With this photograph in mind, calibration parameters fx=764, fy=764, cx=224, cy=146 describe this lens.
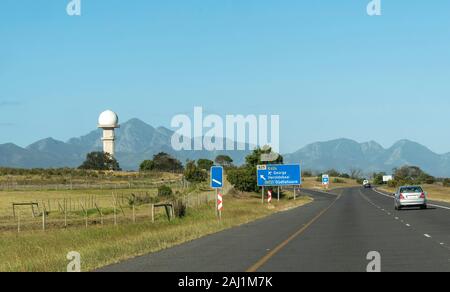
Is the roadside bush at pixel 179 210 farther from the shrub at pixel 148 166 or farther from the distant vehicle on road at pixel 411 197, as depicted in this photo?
the shrub at pixel 148 166

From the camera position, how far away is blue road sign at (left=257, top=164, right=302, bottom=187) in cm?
8244

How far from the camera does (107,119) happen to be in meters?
159

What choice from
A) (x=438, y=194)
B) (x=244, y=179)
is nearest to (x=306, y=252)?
(x=244, y=179)

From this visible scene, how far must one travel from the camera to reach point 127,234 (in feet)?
104

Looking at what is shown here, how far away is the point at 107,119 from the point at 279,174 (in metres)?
82.1

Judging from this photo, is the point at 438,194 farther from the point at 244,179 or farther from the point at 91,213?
the point at 91,213

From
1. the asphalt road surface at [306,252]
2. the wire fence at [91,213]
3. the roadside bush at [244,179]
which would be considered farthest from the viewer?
the roadside bush at [244,179]

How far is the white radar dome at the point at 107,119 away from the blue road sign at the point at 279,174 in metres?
81.1

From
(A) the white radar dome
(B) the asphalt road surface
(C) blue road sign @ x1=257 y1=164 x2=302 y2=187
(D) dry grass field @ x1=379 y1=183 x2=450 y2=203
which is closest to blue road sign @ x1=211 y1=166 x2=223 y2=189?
(B) the asphalt road surface

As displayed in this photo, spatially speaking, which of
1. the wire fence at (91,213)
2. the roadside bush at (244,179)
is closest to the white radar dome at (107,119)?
the roadside bush at (244,179)

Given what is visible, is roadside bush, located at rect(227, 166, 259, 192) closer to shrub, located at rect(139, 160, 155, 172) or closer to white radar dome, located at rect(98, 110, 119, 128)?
white radar dome, located at rect(98, 110, 119, 128)

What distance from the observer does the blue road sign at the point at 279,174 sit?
8244 cm

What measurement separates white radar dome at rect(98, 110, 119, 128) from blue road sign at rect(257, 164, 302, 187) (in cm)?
8110

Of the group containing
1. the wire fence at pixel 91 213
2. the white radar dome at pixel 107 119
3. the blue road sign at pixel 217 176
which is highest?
the white radar dome at pixel 107 119
